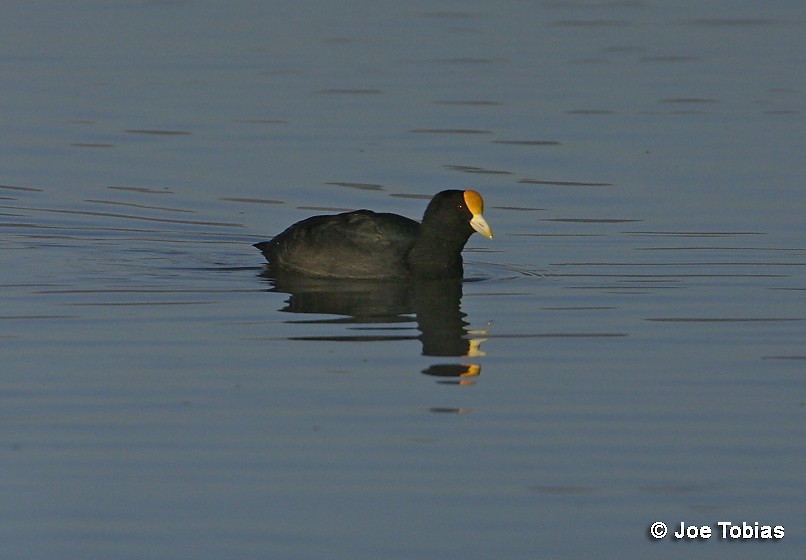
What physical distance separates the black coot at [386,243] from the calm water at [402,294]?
0.27 m

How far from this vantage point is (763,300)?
11.2m

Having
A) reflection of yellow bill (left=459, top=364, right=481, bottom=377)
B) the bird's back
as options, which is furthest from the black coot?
reflection of yellow bill (left=459, top=364, right=481, bottom=377)

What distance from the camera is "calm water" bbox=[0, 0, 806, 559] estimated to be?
7.06 metres

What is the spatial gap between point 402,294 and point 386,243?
0.60 metres

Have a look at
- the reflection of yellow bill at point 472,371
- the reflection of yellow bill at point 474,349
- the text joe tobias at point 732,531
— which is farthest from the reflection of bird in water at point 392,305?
the text joe tobias at point 732,531

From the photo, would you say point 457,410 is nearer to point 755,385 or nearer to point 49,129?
point 755,385

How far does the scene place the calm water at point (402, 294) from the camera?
7062 mm

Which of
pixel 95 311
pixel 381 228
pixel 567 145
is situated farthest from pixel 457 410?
pixel 567 145

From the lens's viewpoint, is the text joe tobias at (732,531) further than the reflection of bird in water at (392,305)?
No

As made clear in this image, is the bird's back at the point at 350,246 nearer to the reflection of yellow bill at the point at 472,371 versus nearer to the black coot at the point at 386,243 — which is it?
the black coot at the point at 386,243

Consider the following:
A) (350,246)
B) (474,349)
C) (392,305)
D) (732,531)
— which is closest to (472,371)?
(474,349)

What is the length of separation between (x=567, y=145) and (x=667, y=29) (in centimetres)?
740

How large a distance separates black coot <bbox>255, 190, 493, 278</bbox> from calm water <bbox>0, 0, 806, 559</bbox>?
27cm

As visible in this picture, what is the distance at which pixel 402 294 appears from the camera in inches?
463
